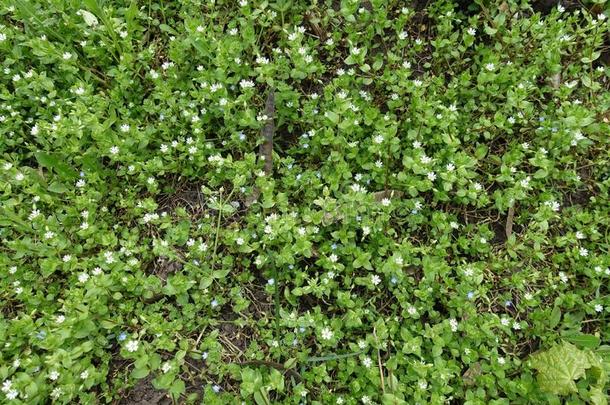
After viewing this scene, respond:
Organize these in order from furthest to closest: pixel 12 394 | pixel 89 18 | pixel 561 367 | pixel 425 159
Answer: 1. pixel 89 18
2. pixel 425 159
3. pixel 561 367
4. pixel 12 394

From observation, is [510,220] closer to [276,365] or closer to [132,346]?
[276,365]

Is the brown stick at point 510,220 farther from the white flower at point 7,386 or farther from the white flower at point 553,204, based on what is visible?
the white flower at point 7,386

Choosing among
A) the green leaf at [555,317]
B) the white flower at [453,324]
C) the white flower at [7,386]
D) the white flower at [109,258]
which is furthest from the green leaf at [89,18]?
the green leaf at [555,317]

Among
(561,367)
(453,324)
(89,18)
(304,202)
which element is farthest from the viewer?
(89,18)

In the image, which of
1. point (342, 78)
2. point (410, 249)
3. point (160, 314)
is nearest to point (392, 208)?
point (410, 249)

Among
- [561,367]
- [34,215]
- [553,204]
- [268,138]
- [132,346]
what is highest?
[553,204]

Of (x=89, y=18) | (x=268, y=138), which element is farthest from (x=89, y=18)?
(x=268, y=138)

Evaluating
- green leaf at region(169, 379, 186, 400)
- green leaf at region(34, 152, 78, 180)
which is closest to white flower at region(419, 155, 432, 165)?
green leaf at region(169, 379, 186, 400)

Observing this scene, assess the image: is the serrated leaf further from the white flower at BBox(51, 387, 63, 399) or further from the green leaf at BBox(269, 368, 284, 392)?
the green leaf at BBox(269, 368, 284, 392)

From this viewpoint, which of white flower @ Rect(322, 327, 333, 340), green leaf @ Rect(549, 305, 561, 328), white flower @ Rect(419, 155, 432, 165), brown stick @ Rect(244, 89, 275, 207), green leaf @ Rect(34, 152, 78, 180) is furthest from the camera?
brown stick @ Rect(244, 89, 275, 207)
